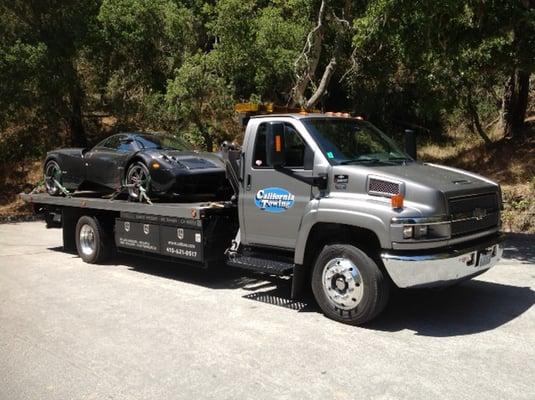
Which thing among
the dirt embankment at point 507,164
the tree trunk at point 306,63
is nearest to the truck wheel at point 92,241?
the dirt embankment at point 507,164

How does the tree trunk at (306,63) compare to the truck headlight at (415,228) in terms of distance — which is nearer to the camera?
the truck headlight at (415,228)

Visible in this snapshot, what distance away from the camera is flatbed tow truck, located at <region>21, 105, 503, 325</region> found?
227 inches

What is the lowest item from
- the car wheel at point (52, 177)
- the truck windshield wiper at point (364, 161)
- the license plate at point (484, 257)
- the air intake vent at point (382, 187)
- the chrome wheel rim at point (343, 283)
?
the chrome wheel rim at point (343, 283)

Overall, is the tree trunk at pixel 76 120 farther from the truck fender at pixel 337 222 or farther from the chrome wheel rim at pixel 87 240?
the truck fender at pixel 337 222

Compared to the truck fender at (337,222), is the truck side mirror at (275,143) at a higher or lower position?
higher

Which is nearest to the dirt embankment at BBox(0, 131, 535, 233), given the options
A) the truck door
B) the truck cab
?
the truck cab

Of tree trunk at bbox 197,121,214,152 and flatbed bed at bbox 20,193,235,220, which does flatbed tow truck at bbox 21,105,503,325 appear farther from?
tree trunk at bbox 197,121,214,152

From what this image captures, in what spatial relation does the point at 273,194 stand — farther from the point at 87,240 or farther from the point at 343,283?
the point at 87,240

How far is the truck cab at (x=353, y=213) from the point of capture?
576cm

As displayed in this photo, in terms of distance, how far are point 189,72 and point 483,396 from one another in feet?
53.7

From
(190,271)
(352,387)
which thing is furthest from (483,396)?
(190,271)

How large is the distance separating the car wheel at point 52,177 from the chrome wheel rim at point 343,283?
21.5 feet

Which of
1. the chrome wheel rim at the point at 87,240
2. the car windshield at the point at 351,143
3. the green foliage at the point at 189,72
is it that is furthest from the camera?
the green foliage at the point at 189,72

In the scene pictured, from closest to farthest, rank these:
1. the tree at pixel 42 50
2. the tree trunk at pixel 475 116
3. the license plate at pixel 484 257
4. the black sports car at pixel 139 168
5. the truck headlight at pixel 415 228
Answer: the truck headlight at pixel 415 228 → the license plate at pixel 484 257 → the black sports car at pixel 139 168 → the tree at pixel 42 50 → the tree trunk at pixel 475 116
